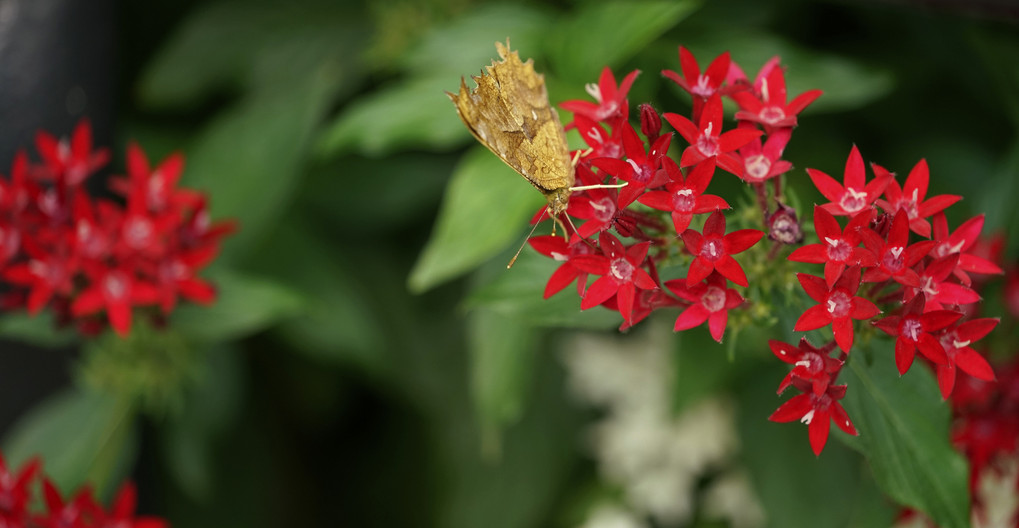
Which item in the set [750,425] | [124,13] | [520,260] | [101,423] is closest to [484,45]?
[520,260]

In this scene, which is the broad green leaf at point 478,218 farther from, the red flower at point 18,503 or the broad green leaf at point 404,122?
the red flower at point 18,503

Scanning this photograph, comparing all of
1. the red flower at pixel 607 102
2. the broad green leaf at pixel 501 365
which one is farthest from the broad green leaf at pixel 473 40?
the red flower at pixel 607 102

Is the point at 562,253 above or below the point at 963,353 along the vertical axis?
above

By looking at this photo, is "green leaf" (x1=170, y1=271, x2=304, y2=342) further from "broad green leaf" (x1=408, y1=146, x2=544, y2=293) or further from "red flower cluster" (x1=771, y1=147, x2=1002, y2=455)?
"red flower cluster" (x1=771, y1=147, x2=1002, y2=455)

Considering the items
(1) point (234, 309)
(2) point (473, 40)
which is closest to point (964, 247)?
(2) point (473, 40)

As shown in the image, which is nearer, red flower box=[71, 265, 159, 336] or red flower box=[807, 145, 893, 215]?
red flower box=[807, 145, 893, 215]

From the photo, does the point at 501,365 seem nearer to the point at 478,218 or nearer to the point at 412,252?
the point at 478,218

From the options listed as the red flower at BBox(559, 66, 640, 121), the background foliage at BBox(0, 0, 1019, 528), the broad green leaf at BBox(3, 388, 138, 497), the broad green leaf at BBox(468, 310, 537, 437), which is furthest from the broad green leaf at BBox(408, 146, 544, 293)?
the broad green leaf at BBox(3, 388, 138, 497)
